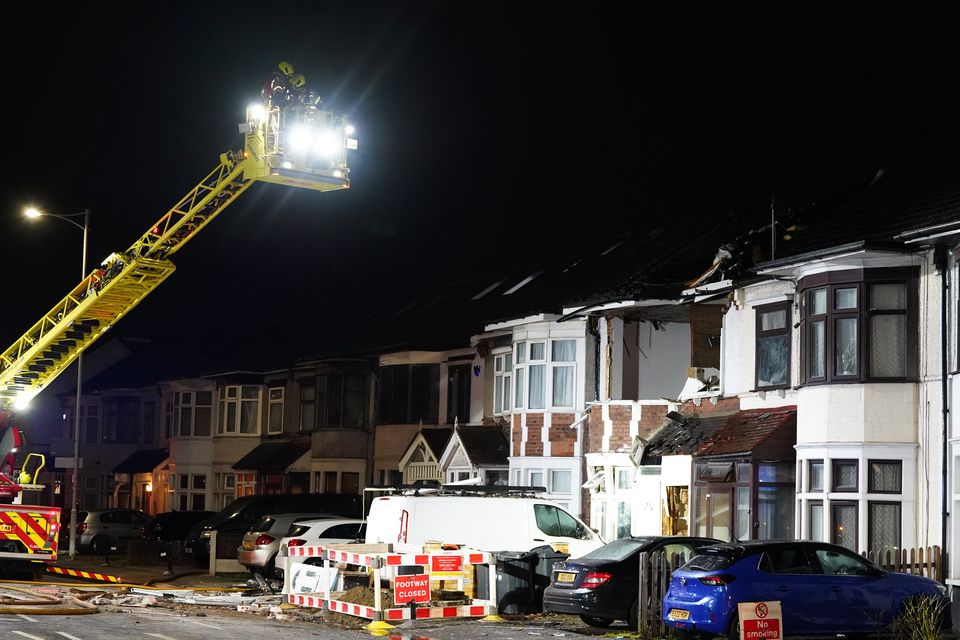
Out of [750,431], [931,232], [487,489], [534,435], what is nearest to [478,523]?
[487,489]

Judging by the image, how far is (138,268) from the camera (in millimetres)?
25984

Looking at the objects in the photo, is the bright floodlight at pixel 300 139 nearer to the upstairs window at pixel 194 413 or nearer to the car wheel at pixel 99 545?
the car wheel at pixel 99 545

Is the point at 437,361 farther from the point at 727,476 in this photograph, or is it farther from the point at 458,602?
the point at 458,602

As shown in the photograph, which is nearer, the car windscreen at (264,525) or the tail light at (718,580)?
the tail light at (718,580)

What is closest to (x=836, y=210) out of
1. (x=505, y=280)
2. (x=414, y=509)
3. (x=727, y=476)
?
(x=727, y=476)

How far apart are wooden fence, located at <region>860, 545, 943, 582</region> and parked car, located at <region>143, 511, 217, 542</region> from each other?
24.2 meters

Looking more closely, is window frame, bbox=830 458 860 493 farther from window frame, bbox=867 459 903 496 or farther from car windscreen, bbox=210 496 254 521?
car windscreen, bbox=210 496 254 521

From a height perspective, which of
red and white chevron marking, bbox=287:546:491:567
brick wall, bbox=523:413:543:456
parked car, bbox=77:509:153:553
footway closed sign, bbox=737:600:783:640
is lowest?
parked car, bbox=77:509:153:553

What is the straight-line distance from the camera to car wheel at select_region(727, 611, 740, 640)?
1711 cm

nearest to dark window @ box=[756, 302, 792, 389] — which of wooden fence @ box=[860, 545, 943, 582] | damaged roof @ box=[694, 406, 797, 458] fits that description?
damaged roof @ box=[694, 406, 797, 458]

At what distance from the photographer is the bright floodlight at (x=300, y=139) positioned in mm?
23920

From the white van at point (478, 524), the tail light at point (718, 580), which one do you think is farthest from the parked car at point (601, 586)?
the white van at point (478, 524)

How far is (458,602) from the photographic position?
67.9 ft

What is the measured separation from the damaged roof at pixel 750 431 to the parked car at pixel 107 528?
20.1m
